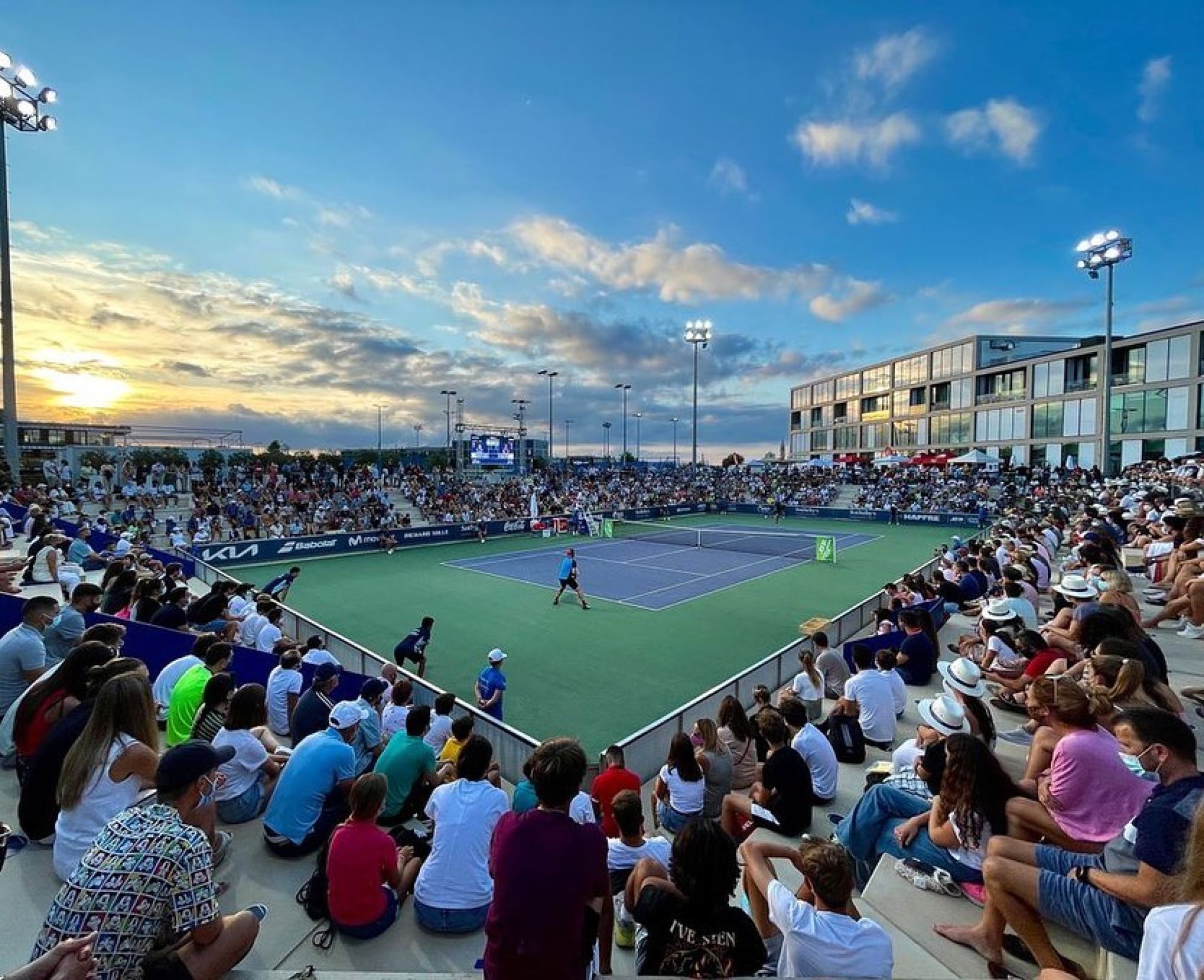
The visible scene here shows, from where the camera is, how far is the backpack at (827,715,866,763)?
7457 mm

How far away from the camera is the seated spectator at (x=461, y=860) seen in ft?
13.8

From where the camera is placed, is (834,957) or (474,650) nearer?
(834,957)

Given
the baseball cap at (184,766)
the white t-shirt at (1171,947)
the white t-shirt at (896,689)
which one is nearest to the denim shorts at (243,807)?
the baseball cap at (184,766)

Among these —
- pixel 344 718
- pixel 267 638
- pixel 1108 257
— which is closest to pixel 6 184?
pixel 267 638

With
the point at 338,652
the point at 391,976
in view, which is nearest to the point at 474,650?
the point at 338,652

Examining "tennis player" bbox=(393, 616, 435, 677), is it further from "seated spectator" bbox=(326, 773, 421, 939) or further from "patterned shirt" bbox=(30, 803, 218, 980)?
"patterned shirt" bbox=(30, 803, 218, 980)

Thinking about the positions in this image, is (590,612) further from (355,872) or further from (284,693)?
(355,872)

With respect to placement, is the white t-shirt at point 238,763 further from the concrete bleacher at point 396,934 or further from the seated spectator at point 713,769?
the seated spectator at point 713,769

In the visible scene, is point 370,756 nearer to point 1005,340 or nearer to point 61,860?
point 61,860

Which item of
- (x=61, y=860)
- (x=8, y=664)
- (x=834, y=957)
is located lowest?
(x=61, y=860)

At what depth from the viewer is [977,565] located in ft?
51.6

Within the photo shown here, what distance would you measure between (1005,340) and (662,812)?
7753 cm

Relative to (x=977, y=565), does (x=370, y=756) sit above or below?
below

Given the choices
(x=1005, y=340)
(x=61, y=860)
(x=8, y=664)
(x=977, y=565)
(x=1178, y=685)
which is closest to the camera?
(x=61, y=860)
